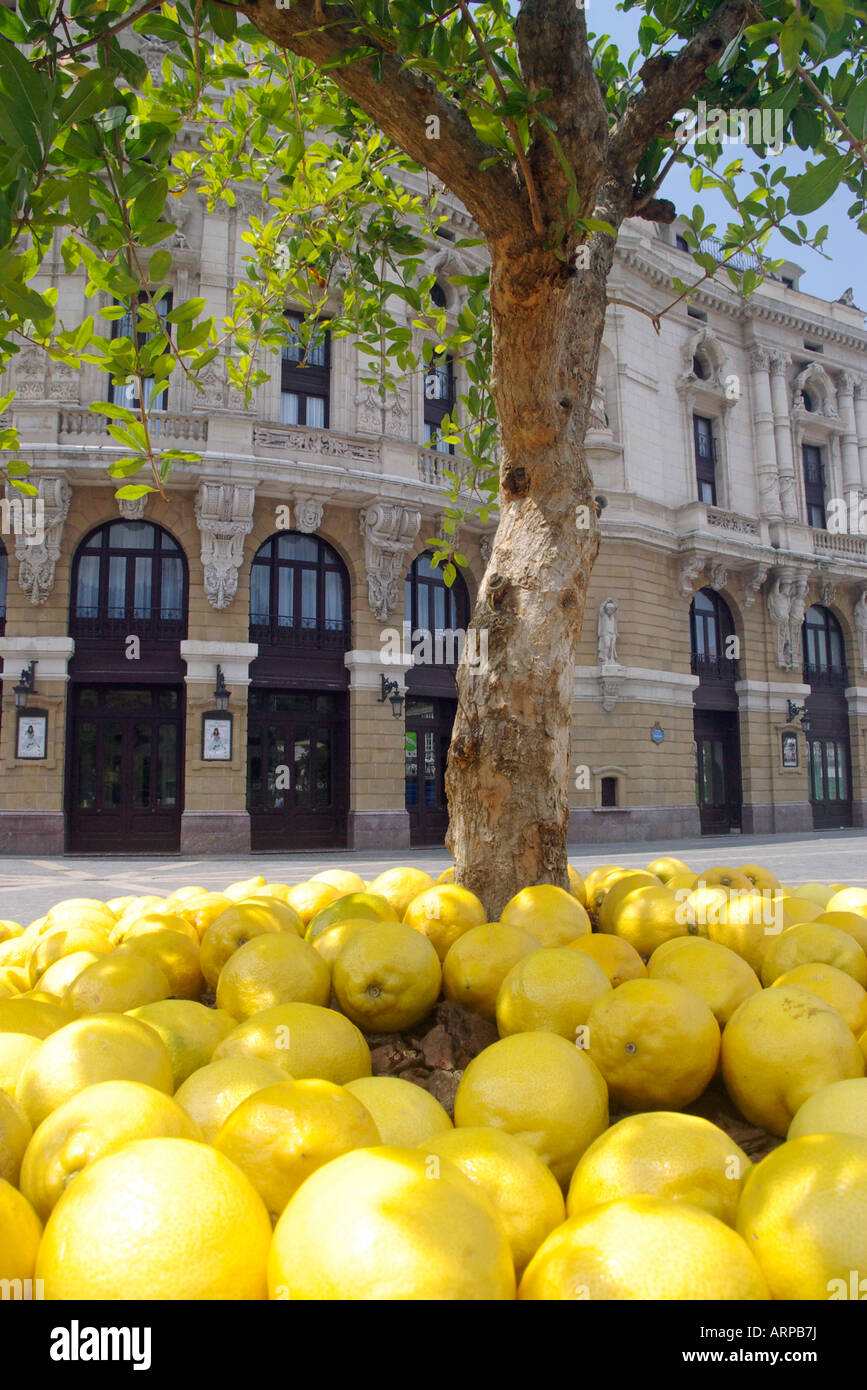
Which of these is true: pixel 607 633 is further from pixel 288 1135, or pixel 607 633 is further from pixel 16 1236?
pixel 16 1236

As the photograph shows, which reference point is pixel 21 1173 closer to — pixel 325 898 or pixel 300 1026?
pixel 300 1026

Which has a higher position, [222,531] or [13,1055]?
[222,531]

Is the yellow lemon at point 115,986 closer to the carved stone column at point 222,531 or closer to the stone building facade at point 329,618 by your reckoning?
the stone building facade at point 329,618

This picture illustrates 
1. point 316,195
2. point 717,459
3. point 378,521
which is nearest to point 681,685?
point 717,459

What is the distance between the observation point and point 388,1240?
3.63 feet

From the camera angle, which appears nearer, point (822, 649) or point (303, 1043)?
point (303, 1043)

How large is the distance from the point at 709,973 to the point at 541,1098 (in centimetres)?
95

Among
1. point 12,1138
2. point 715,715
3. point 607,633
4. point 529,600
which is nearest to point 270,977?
point 12,1138

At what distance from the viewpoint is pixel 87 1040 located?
1879 millimetres

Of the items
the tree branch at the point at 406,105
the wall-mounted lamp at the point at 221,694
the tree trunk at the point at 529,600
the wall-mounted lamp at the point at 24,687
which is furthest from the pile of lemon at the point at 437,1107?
the wall-mounted lamp at the point at 24,687

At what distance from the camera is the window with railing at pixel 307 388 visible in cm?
1964

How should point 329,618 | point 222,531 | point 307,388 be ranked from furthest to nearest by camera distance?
1. point 307,388
2. point 329,618
3. point 222,531

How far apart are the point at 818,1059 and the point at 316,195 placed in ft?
19.6

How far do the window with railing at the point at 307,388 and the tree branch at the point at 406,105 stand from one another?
55.3 ft
